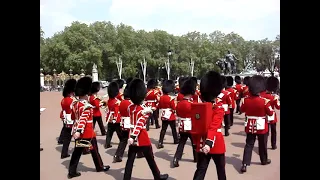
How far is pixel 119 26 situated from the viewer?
176 feet

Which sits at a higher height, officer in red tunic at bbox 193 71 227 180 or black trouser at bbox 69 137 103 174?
officer in red tunic at bbox 193 71 227 180

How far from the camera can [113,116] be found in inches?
285

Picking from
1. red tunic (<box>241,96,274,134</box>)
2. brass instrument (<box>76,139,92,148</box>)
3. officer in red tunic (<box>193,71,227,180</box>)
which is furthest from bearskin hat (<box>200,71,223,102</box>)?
brass instrument (<box>76,139,92,148</box>)

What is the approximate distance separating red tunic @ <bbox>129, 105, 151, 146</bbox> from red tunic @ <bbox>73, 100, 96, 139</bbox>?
74 cm

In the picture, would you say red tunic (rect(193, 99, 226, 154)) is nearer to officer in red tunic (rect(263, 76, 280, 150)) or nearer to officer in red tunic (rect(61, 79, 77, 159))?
officer in red tunic (rect(263, 76, 280, 150))

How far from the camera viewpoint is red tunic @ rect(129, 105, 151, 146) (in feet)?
15.2

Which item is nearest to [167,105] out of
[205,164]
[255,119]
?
[255,119]

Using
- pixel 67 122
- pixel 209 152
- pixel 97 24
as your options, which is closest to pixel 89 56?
pixel 97 24

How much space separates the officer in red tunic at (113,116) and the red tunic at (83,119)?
189 centimetres

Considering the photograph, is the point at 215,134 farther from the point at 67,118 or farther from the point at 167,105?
the point at 67,118

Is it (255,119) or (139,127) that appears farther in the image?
(255,119)

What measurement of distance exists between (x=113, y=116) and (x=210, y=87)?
3.36 m

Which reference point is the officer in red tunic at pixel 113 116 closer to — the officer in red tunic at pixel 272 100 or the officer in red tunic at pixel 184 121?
Answer: the officer in red tunic at pixel 184 121
